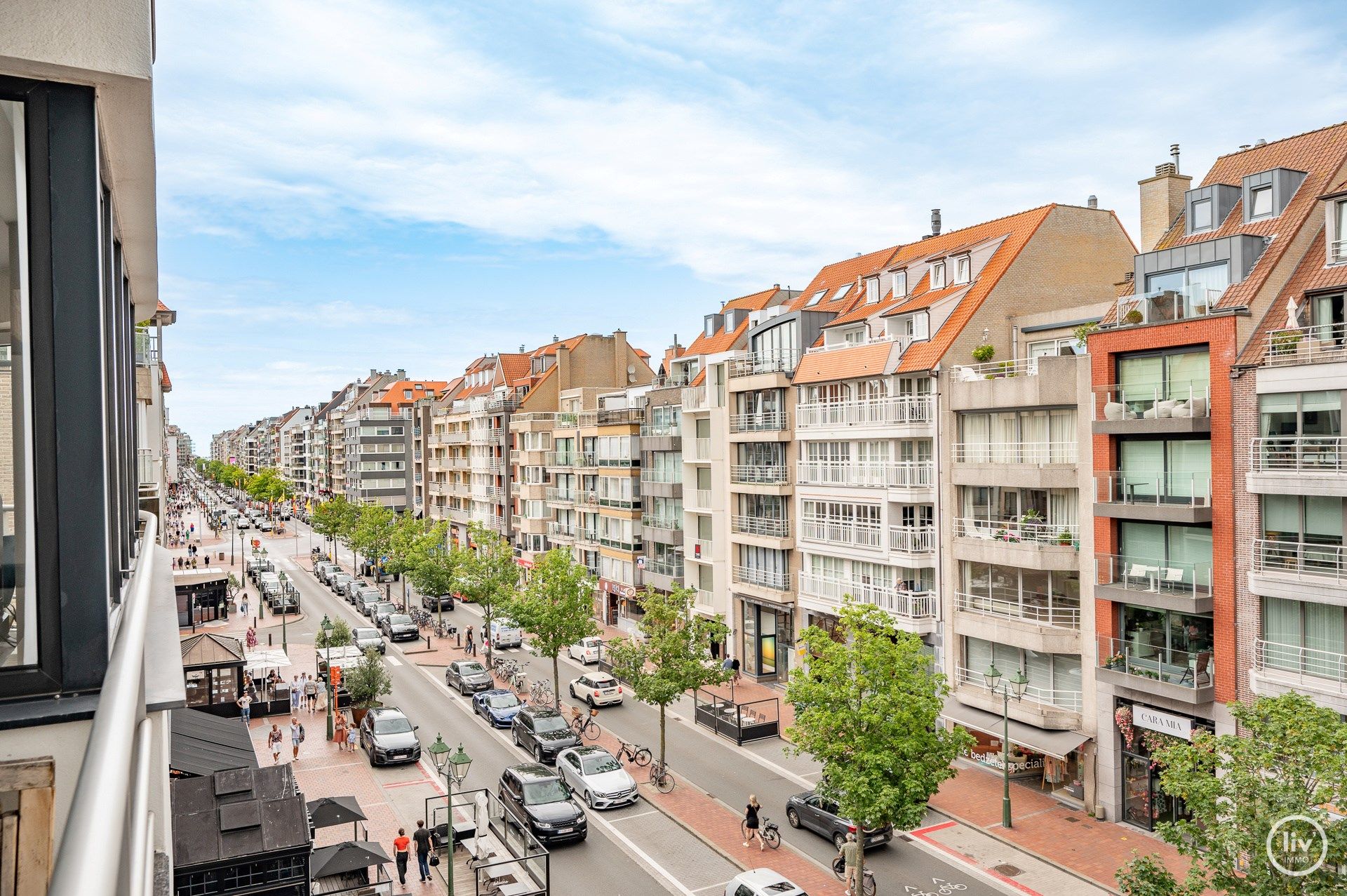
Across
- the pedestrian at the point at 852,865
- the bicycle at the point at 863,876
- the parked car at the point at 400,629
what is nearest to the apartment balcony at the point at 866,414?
the bicycle at the point at 863,876

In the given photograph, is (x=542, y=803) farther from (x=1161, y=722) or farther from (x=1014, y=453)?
(x=1014, y=453)

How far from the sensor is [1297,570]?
22781 millimetres

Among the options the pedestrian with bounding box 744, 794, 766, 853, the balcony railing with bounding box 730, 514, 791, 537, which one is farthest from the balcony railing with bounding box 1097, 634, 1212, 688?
the balcony railing with bounding box 730, 514, 791, 537

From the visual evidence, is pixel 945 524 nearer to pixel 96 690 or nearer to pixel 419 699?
pixel 419 699

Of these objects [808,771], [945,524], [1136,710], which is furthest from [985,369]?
[808,771]

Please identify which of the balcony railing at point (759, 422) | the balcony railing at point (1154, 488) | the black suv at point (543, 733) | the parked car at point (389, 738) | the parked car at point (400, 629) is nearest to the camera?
the balcony railing at point (1154, 488)

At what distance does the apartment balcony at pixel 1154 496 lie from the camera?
82.4 ft

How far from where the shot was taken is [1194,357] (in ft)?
84.3

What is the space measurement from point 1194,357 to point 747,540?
74.9 ft

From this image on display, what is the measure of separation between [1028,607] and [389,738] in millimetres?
22807

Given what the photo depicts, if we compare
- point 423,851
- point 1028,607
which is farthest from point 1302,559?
point 423,851

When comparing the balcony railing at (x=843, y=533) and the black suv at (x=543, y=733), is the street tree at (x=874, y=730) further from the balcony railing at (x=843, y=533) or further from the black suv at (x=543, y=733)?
the balcony railing at (x=843, y=533)

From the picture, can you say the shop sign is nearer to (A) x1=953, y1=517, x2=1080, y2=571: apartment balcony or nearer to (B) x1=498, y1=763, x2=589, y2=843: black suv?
(A) x1=953, y1=517, x2=1080, y2=571: apartment balcony

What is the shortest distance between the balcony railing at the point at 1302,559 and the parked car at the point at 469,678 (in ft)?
101
